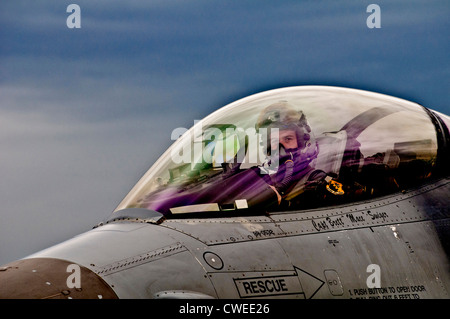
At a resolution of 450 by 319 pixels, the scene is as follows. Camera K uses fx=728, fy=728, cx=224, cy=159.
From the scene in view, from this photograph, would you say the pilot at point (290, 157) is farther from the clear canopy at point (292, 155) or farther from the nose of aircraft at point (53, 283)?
the nose of aircraft at point (53, 283)

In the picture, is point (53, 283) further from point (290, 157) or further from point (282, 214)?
point (290, 157)

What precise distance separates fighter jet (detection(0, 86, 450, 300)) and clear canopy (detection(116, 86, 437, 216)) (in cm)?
2

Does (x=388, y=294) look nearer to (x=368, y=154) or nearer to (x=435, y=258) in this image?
(x=435, y=258)

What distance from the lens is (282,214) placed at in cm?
805

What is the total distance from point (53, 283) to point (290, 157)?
325 centimetres

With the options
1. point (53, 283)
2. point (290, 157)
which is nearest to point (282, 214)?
point (290, 157)

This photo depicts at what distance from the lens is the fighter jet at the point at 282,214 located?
688 centimetres

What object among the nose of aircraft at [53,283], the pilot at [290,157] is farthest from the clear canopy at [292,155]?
the nose of aircraft at [53,283]

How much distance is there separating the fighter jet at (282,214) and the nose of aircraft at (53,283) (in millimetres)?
13
